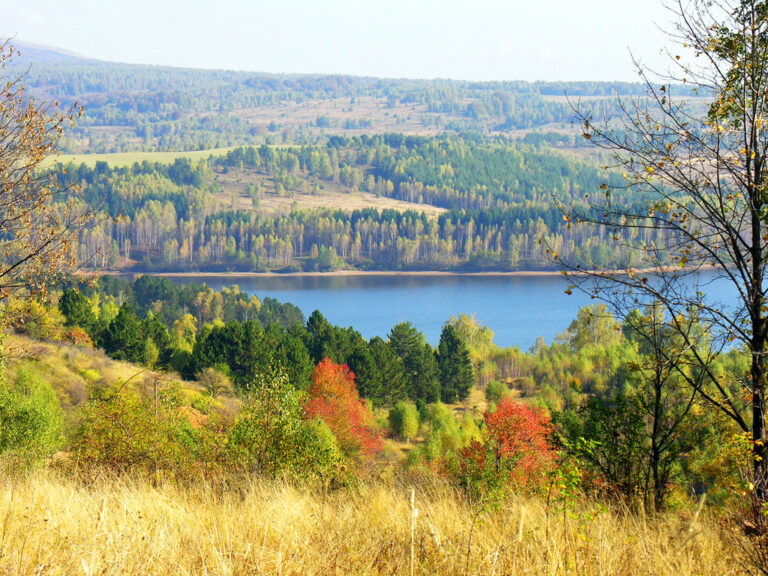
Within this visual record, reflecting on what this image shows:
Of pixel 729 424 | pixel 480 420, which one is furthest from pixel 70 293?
pixel 729 424

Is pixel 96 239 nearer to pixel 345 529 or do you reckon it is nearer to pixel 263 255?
pixel 263 255

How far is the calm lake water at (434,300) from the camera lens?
77.8 meters

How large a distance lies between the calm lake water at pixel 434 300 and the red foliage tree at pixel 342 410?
31.8 m

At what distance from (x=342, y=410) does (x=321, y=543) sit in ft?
94.8

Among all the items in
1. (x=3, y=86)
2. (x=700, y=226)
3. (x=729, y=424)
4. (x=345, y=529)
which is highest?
(x=3, y=86)

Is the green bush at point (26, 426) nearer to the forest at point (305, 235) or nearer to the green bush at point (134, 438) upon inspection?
the green bush at point (134, 438)

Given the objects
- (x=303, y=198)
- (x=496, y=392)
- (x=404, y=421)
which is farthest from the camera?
(x=303, y=198)

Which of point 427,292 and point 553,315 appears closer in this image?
point 553,315

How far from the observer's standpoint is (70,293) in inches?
1746

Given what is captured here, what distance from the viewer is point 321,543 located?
376 cm

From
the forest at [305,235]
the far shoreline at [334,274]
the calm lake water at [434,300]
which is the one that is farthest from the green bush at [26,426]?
the far shoreline at [334,274]

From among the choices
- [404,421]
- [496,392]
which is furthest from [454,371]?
[404,421]

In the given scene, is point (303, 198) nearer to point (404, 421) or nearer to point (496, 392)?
point (496, 392)

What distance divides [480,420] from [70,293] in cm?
2662
